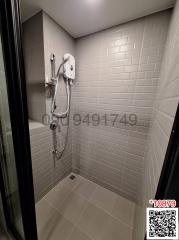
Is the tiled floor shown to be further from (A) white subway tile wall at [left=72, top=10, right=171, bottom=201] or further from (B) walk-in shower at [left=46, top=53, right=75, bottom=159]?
(B) walk-in shower at [left=46, top=53, right=75, bottom=159]

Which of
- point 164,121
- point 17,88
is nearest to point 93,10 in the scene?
point 17,88

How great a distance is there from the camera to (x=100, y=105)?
4.63ft

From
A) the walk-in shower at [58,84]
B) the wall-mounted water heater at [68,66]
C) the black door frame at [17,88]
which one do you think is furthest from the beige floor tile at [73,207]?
the wall-mounted water heater at [68,66]

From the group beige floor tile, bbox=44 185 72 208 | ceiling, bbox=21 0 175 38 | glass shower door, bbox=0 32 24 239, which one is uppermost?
ceiling, bbox=21 0 175 38

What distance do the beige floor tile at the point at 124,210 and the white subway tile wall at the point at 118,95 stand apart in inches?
3.5

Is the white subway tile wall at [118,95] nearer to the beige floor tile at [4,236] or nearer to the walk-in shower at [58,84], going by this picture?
the walk-in shower at [58,84]

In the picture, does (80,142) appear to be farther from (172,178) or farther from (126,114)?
(172,178)

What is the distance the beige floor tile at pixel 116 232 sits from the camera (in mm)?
1014

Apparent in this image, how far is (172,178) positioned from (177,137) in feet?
0.46

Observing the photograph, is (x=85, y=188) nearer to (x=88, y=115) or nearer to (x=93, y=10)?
(x=88, y=115)

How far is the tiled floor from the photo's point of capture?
103 centimetres

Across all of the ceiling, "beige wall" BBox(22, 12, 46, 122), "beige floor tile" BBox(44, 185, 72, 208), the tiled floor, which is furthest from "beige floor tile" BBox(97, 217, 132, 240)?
the ceiling

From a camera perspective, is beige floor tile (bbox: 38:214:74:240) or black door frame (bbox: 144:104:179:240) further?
beige floor tile (bbox: 38:214:74:240)

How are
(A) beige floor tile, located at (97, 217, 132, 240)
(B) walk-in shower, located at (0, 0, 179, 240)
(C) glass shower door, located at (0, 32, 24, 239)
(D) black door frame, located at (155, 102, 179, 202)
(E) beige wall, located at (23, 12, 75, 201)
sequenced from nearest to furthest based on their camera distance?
1. (D) black door frame, located at (155, 102, 179, 202)
2. (C) glass shower door, located at (0, 32, 24, 239)
3. (B) walk-in shower, located at (0, 0, 179, 240)
4. (A) beige floor tile, located at (97, 217, 132, 240)
5. (E) beige wall, located at (23, 12, 75, 201)
